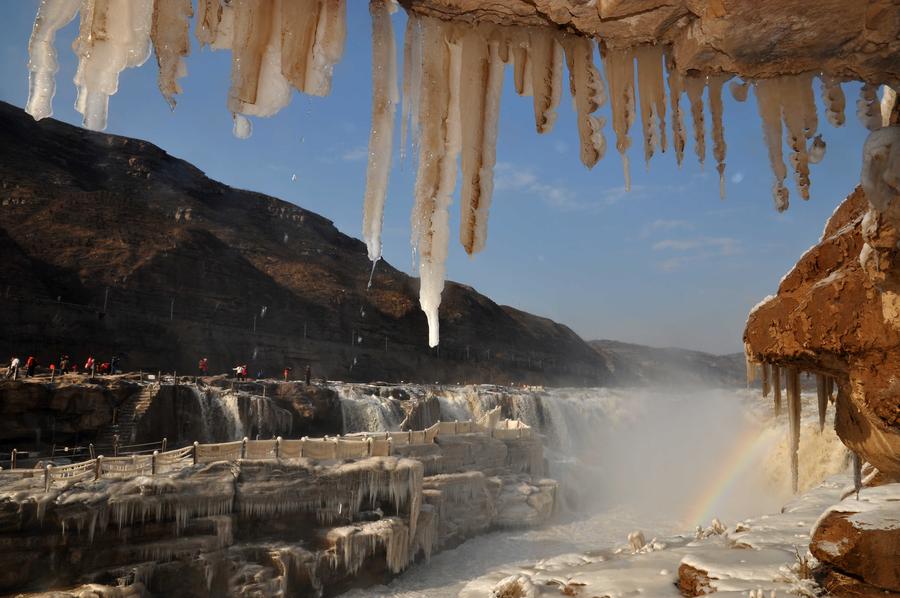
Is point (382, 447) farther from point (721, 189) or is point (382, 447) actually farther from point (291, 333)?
point (291, 333)

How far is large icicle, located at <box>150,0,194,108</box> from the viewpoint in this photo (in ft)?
8.69

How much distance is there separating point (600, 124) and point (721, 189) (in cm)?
160

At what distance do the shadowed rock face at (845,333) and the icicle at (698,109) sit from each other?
4.52 ft

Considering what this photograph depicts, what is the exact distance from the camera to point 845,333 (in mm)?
4719

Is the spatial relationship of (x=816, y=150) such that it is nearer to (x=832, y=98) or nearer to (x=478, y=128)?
(x=832, y=98)

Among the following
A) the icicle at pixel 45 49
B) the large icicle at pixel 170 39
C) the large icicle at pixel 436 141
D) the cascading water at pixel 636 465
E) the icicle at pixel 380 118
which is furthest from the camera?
the cascading water at pixel 636 465

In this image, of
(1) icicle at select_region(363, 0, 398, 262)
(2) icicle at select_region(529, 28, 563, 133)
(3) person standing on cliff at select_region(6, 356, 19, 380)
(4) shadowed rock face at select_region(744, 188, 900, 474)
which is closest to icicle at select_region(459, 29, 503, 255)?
(2) icicle at select_region(529, 28, 563, 133)

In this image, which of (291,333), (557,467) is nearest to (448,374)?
(291,333)

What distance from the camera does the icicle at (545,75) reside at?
12.0 feet

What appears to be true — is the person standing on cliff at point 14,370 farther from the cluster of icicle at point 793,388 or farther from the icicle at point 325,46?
the cluster of icicle at point 793,388

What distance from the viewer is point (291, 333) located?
208 ft

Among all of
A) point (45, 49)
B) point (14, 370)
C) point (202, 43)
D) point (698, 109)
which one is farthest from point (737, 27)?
point (14, 370)

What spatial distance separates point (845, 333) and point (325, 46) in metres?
4.78

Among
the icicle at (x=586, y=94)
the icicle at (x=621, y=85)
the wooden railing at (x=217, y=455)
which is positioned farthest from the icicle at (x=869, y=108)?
the wooden railing at (x=217, y=455)
